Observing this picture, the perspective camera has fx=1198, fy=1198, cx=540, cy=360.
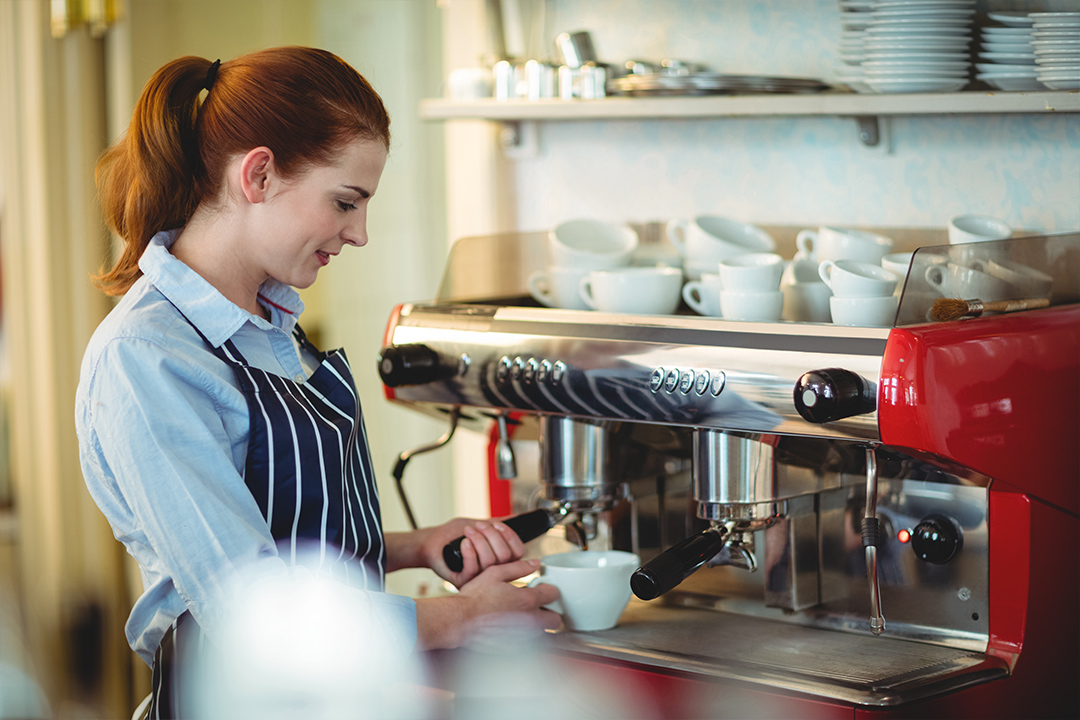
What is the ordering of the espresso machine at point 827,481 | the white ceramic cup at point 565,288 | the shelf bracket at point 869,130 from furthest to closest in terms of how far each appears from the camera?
the shelf bracket at point 869,130 → the white ceramic cup at point 565,288 → the espresso machine at point 827,481

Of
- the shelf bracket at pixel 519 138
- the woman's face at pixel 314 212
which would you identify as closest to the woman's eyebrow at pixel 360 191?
the woman's face at pixel 314 212

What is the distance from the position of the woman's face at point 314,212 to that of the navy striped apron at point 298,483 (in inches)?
3.5

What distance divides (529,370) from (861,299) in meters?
0.34

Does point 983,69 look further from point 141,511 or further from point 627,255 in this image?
point 141,511

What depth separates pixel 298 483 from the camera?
1.01 metres

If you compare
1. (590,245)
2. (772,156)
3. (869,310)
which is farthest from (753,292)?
(772,156)

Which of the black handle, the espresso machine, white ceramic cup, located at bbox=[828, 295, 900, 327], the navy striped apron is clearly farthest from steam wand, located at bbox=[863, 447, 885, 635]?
the navy striped apron

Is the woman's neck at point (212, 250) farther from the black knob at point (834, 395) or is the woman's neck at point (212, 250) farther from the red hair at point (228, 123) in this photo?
the black knob at point (834, 395)

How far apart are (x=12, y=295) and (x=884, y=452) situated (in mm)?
1621

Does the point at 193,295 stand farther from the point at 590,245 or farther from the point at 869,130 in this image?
the point at 869,130

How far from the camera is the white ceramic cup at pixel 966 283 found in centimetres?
109

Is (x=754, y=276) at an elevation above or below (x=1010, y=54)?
below

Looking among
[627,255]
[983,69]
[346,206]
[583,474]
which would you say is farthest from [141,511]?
[983,69]

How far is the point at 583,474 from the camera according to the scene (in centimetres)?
128
